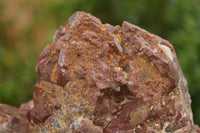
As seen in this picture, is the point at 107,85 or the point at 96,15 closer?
the point at 107,85

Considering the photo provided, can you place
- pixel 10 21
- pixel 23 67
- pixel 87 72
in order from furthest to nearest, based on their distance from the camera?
pixel 10 21
pixel 23 67
pixel 87 72

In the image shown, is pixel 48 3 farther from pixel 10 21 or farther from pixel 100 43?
pixel 100 43

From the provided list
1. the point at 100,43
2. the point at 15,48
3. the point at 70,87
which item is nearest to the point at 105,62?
the point at 100,43

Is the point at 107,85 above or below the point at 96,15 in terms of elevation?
below

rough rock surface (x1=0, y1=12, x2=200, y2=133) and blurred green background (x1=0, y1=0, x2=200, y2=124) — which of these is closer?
rough rock surface (x1=0, y1=12, x2=200, y2=133)
